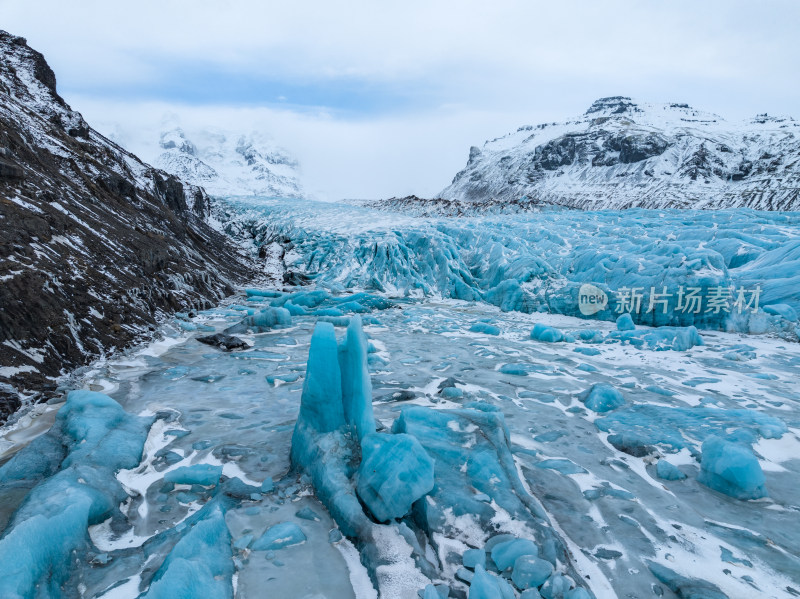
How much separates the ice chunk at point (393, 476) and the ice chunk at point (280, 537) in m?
0.51

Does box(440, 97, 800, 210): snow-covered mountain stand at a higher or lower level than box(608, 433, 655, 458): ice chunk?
higher

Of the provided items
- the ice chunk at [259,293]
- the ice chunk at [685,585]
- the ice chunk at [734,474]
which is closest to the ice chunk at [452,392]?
the ice chunk at [734,474]

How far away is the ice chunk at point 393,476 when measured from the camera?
3182mm

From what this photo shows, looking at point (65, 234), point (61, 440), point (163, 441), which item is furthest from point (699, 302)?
point (65, 234)

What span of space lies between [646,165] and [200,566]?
84.6 m

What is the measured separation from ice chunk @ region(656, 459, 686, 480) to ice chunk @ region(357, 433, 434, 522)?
95.3 inches

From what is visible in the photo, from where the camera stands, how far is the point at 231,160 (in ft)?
416

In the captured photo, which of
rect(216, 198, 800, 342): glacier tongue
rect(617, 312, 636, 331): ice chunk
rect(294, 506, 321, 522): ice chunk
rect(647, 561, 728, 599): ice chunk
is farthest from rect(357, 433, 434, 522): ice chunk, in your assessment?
rect(617, 312, 636, 331): ice chunk

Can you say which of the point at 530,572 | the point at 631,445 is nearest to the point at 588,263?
the point at 631,445

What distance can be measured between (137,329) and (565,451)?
298 inches

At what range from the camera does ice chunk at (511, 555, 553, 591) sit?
2785 millimetres

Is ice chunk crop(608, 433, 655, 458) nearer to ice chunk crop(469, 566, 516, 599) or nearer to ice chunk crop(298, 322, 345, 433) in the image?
ice chunk crop(469, 566, 516, 599)

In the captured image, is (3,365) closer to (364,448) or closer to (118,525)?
(118,525)

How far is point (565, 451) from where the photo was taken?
15.3 feet
